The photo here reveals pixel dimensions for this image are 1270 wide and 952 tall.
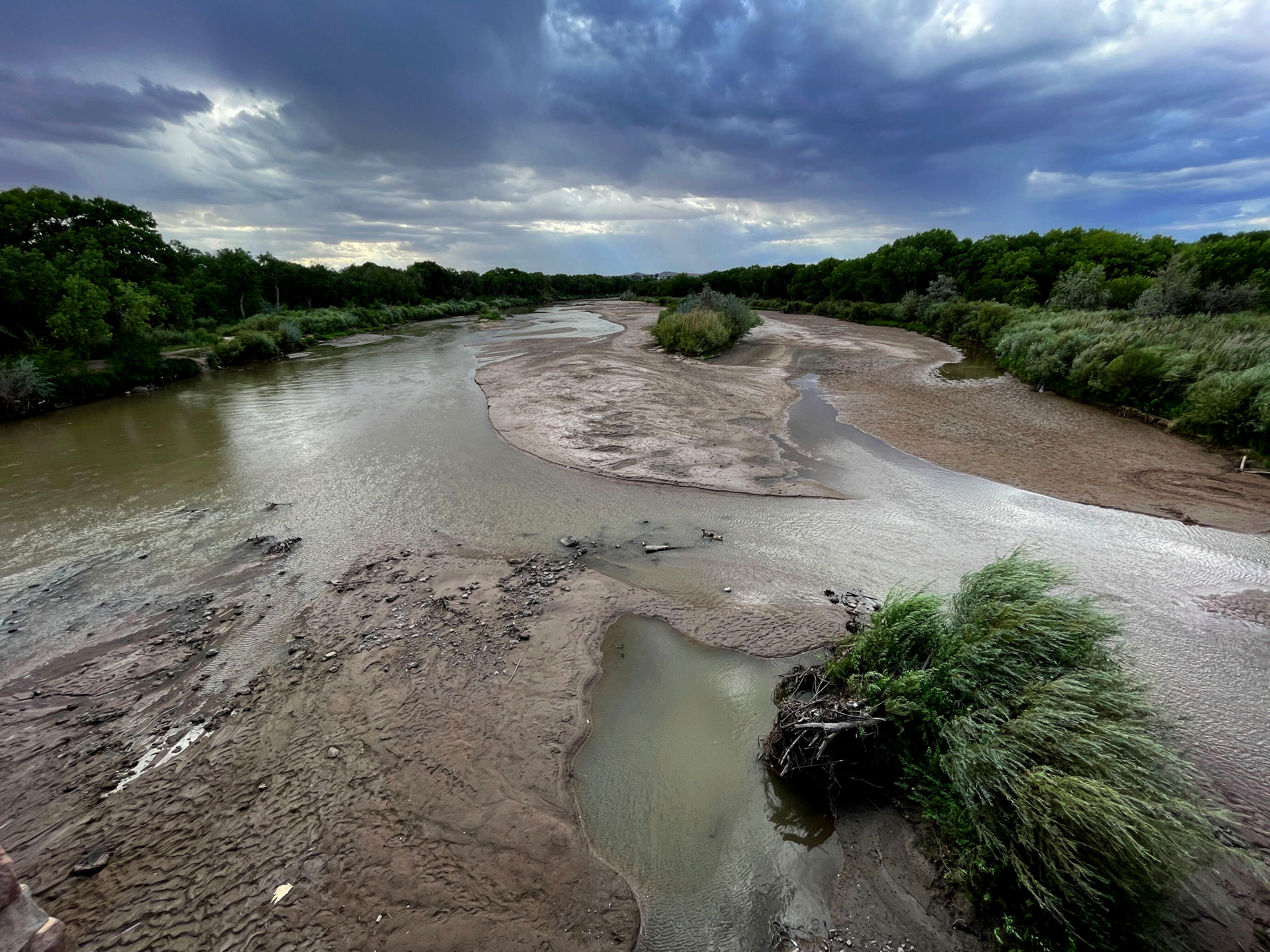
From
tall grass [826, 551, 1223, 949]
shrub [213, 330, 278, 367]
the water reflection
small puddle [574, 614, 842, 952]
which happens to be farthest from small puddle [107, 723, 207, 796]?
shrub [213, 330, 278, 367]

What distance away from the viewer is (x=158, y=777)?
4.41 meters

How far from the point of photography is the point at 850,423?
53.5 feet

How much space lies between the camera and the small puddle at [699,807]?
3.69m

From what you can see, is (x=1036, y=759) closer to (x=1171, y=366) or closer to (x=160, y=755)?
(x=160, y=755)

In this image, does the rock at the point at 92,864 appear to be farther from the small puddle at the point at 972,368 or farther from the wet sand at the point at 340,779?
the small puddle at the point at 972,368

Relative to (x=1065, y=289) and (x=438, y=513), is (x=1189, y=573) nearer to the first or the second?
(x=438, y=513)

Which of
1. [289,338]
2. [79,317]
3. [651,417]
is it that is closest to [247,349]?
[289,338]

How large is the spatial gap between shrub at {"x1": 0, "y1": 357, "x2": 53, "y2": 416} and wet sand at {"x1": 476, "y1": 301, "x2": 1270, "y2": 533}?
1466 centimetres

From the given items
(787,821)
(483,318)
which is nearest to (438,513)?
(787,821)

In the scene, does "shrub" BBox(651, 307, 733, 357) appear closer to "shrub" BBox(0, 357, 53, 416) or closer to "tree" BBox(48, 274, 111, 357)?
"shrub" BBox(0, 357, 53, 416)

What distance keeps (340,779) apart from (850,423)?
1582 centimetres

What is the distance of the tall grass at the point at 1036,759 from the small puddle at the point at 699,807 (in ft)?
3.07

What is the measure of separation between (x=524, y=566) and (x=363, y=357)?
2874 cm

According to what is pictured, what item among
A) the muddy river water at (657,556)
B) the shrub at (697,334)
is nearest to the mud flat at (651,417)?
the muddy river water at (657,556)
